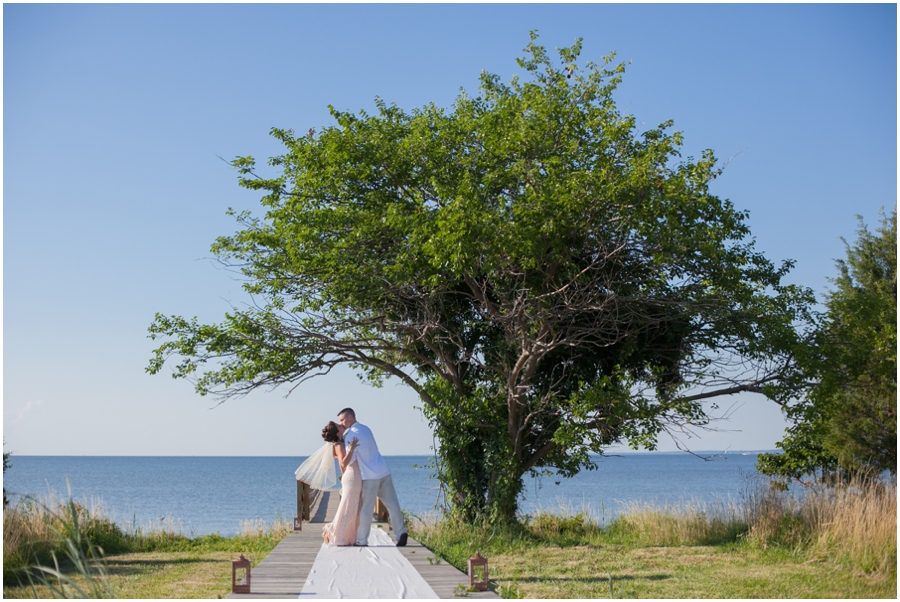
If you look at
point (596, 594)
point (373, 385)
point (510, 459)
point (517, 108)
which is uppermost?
point (517, 108)

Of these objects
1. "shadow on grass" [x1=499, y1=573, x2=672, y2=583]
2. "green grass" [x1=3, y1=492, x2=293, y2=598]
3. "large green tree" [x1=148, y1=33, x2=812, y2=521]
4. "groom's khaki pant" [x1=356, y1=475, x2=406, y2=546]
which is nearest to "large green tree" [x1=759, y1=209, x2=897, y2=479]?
"large green tree" [x1=148, y1=33, x2=812, y2=521]

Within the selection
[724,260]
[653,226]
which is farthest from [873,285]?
[653,226]

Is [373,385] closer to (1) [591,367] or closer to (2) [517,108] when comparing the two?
(1) [591,367]

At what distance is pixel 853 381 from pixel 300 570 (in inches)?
474

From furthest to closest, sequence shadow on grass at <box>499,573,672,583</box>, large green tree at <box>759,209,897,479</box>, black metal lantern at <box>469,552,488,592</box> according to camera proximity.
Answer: large green tree at <box>759,209,897,479</box>
shadow on grass at <box>499,573,672,583</box>
black metal lantern at <box>469,552,488,592</box>

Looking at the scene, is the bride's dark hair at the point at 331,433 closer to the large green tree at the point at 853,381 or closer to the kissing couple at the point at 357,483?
the kissing couple at the point at 357,483

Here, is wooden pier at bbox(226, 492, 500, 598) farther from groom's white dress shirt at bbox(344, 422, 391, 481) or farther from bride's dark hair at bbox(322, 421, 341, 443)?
bride's dark hair at bbox(322, 421, 341, 443)

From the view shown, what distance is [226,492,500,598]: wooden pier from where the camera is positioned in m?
7.95

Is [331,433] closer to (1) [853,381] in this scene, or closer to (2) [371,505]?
(2) [371,505]

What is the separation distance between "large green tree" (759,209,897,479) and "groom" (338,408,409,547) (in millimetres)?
7526

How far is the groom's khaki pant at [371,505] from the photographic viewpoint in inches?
439

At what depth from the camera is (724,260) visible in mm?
14336

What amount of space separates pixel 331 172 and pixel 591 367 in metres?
6.25

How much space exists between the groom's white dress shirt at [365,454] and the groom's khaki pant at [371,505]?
0.32 ft
